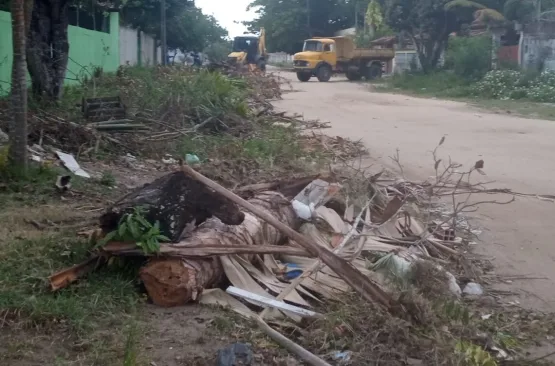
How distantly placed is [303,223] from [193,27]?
101 feet

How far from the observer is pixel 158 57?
36.7 meters

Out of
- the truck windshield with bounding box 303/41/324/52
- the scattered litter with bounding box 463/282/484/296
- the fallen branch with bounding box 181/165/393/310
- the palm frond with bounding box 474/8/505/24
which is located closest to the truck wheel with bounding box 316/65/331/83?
the truck windshield with bounding box 303/41/324/52

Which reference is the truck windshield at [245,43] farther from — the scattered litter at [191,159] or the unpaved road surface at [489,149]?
the scattered litter at [191,159]

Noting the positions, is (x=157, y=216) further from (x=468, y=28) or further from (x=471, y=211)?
(x=468, y=28)

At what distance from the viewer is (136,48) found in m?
32.0

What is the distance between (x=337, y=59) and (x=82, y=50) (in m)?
23.3

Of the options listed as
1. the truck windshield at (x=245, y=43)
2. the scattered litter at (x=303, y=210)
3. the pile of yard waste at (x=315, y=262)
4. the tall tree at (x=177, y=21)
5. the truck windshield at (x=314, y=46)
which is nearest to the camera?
the pile of yard waste at (x=315, y=262)

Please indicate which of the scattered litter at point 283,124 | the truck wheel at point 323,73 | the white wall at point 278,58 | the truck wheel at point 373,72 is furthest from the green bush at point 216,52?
the white wall at point 278,58

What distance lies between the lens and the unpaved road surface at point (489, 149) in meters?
6.97

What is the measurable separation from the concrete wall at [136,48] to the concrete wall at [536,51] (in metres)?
16.3

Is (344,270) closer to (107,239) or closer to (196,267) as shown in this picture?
(196,267)

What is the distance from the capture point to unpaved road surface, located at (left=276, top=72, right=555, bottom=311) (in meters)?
6.97

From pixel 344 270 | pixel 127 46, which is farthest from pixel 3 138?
pixel 127 46

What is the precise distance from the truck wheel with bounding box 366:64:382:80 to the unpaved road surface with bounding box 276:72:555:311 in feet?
48.0
